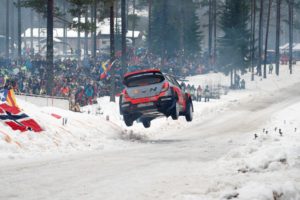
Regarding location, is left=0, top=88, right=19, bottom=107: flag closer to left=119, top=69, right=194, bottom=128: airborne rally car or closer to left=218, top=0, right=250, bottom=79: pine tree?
left=119, top=69, right=194, bottom=128: airborne rally car

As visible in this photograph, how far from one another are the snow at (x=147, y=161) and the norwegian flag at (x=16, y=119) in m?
0.27

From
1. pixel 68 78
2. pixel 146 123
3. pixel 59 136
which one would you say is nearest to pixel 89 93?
pixel 68 78

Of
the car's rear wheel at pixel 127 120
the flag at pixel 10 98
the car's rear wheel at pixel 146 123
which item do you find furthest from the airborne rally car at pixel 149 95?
the flag at pixel 10 98

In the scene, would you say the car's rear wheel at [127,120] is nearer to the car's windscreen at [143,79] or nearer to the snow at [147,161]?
the snow at [147,161]

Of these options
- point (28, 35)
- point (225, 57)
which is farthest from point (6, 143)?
point (28, 35)

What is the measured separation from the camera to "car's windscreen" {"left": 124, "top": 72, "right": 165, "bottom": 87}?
61.0ft

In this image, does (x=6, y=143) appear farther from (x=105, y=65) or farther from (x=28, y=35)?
(x=28, y=35)

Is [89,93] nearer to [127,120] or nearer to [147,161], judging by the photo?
[127,120]

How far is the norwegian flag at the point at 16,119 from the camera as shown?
14970 millimetres

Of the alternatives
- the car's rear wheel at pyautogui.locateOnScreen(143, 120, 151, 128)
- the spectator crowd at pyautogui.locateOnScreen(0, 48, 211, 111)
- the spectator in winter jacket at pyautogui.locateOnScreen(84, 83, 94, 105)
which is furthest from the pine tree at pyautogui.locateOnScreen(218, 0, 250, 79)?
the car's rear wheel at pyautogui.locateOnScreen(143, 120, 151, 128)

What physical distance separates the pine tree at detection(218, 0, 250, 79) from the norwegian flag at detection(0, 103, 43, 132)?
39.5m

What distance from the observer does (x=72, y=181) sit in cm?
983

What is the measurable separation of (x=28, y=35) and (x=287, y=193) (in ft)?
346

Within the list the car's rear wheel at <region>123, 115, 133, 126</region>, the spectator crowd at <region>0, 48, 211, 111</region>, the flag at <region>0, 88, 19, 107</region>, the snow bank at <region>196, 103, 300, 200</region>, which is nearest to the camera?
the snow bank at <region>196, 103, 300, 200</region>
